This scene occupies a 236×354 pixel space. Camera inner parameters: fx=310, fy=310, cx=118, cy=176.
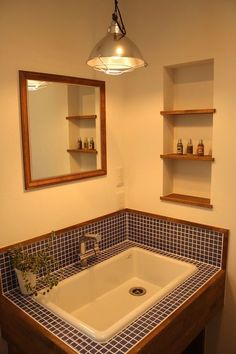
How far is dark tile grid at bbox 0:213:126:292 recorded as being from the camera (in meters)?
1.63

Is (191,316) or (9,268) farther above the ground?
(9,268)

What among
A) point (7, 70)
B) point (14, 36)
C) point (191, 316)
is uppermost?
point (14, 36)

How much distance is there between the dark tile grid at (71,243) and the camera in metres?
1.63

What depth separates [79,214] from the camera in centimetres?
200

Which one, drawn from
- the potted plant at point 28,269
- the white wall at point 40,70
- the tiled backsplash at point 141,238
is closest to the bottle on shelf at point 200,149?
the tiled backsplash at point 141,238

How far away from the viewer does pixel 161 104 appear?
2.05 metres

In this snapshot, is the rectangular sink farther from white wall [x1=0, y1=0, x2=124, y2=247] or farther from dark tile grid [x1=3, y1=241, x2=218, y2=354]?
white wall [x1=0, y1=0, x2=124, y2=247]

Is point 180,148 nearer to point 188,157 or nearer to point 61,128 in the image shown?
point 188,157

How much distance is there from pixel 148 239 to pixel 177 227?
0.27 metres

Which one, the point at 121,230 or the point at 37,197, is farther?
the point at 121,230

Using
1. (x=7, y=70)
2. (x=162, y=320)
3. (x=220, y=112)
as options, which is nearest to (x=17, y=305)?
(x=162, y=320)

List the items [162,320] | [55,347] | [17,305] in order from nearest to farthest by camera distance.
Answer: [55,347], [162,320], [17,305]

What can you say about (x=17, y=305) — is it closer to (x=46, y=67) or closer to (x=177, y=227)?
(x=177, y=227)

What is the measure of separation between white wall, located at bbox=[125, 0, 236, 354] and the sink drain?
20.2 inches
